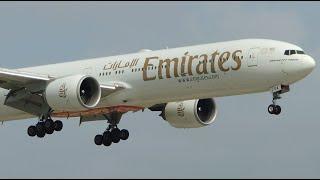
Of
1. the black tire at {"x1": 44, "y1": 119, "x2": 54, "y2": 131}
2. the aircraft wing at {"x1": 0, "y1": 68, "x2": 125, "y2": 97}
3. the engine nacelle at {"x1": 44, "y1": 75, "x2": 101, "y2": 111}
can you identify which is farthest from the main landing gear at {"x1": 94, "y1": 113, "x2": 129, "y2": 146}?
the engine nacelle at {"x1": 44, "y1": 75, "x2": 101, "y2": 111}

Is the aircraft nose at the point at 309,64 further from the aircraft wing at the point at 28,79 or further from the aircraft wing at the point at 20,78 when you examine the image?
the aircraft wing at the point at 20,78

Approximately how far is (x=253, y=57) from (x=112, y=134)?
40.7 feet

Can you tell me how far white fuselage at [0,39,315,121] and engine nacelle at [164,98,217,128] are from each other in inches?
196

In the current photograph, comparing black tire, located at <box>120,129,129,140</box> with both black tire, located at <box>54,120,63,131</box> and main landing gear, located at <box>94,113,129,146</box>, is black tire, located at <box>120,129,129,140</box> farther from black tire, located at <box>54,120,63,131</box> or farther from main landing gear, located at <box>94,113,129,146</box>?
black tire, located at <box>54,120,63,131</box>

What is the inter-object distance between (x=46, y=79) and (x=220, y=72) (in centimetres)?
1029

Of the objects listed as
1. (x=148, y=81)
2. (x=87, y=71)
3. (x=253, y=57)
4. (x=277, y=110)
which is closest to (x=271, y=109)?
(x=277, y=110)

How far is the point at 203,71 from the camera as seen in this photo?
66750mm

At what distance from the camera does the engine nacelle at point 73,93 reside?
67.1m

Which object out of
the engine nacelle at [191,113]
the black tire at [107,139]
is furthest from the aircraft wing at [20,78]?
the engine nacelle at [191,113]

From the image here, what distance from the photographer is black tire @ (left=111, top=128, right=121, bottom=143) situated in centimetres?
7419

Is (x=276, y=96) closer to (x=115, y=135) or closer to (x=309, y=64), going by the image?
(x=309, y=64)

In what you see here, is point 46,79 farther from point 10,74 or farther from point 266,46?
point 266,46

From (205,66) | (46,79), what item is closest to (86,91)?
(46,79)

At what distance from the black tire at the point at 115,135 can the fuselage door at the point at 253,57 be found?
1188 centimetres
